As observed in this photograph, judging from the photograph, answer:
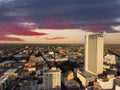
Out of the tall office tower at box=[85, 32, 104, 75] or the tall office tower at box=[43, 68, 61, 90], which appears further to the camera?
the tall office tower at box=[85, 32, 104, 75]

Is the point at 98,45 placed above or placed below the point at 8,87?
above

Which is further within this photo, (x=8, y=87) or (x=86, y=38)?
(x=86, y=38)

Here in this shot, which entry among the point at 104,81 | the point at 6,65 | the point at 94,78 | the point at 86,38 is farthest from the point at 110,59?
the point at 6,65

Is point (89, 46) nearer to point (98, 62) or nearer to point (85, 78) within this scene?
point (98, 62)

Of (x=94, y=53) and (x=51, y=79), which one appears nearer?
(x=51, y=79)

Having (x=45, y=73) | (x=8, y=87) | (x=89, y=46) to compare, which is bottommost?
(x=8, y=87)

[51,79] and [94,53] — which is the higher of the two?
[94,53]

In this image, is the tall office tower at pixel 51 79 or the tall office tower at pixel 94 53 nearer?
the tall office tower at pixel 51 79

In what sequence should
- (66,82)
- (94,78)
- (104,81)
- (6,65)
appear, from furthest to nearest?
(6,65) < (94,78) < (66,82) < (104,81)
